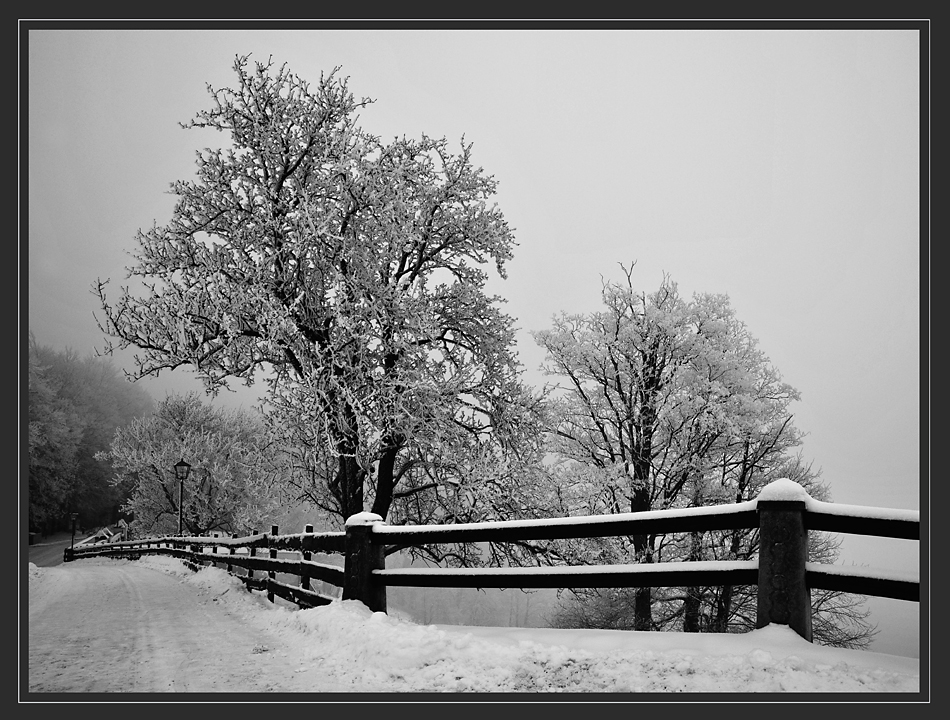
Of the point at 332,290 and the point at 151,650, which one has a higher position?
the point at 332,290

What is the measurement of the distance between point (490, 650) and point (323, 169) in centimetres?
1064

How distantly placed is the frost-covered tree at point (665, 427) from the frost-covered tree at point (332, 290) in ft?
14.9

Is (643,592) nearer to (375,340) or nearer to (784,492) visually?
(375,340)

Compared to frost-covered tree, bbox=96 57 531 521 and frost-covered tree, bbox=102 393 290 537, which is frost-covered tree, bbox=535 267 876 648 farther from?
frost-covered tree, bbox=102 393 290 537

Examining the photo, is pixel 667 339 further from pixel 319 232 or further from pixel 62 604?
pixel 62 604

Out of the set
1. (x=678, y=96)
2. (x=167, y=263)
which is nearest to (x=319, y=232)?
(x=167, y=263)

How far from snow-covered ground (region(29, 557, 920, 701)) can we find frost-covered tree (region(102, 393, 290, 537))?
16.4m

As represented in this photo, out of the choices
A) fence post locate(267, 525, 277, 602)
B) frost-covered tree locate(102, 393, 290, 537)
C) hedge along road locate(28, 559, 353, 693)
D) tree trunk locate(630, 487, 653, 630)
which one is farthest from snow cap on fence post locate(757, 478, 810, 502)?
frost-covered tree locate(102, 393, 290, 537)

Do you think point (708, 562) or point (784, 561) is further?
point (708, 562)

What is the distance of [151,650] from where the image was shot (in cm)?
570

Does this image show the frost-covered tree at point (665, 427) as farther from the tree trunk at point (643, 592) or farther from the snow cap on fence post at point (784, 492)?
the snow cap on fence post at point (784, 492)

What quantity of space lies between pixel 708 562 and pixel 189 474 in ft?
93.1

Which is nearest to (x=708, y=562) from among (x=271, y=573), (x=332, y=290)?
(x=271, y=573)

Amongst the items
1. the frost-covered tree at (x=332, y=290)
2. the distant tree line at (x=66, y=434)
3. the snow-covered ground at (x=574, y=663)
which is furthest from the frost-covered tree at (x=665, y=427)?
the snow-covered ground at (x=574, y=663)
